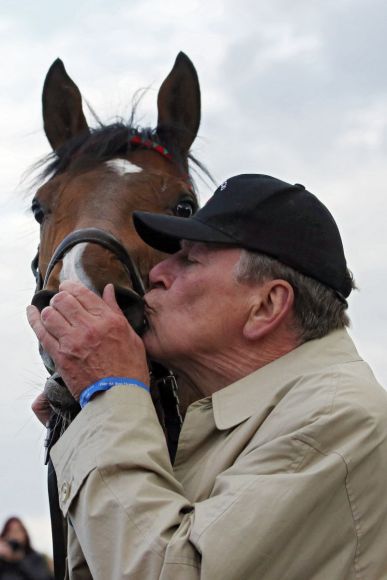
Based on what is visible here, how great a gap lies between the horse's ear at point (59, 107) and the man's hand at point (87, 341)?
9.04 ft

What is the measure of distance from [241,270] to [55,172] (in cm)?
225

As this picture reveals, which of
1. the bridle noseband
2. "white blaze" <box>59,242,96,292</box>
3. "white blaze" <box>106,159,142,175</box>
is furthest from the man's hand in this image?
"white blaze" <box>106,159,142,175</box>

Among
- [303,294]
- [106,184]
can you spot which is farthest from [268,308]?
[106,184]

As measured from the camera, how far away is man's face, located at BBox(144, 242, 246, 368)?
2.88 meters

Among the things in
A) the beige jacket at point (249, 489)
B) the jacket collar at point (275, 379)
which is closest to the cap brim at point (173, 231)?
the jacket collar at point (275, 379)

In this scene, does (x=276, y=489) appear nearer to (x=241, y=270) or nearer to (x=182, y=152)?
(x=241, y=270)

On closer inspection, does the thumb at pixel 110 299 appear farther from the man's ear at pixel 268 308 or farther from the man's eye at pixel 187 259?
the man's ear at pixel 268 308

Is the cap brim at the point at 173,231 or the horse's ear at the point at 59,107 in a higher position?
the horse's ear at the point at 59,107

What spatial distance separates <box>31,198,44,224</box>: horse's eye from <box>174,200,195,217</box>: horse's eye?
2.26 ft

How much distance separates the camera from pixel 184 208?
15.3 feet

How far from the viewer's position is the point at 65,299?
2793 millimetres

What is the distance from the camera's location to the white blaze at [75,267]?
10.9 feet

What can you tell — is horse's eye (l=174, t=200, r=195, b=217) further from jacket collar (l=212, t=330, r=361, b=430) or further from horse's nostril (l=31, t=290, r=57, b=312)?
jacket collar (l=212, t=330, r=361, b=430)

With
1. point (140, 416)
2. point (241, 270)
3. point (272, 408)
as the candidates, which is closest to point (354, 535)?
point (272, 408)
